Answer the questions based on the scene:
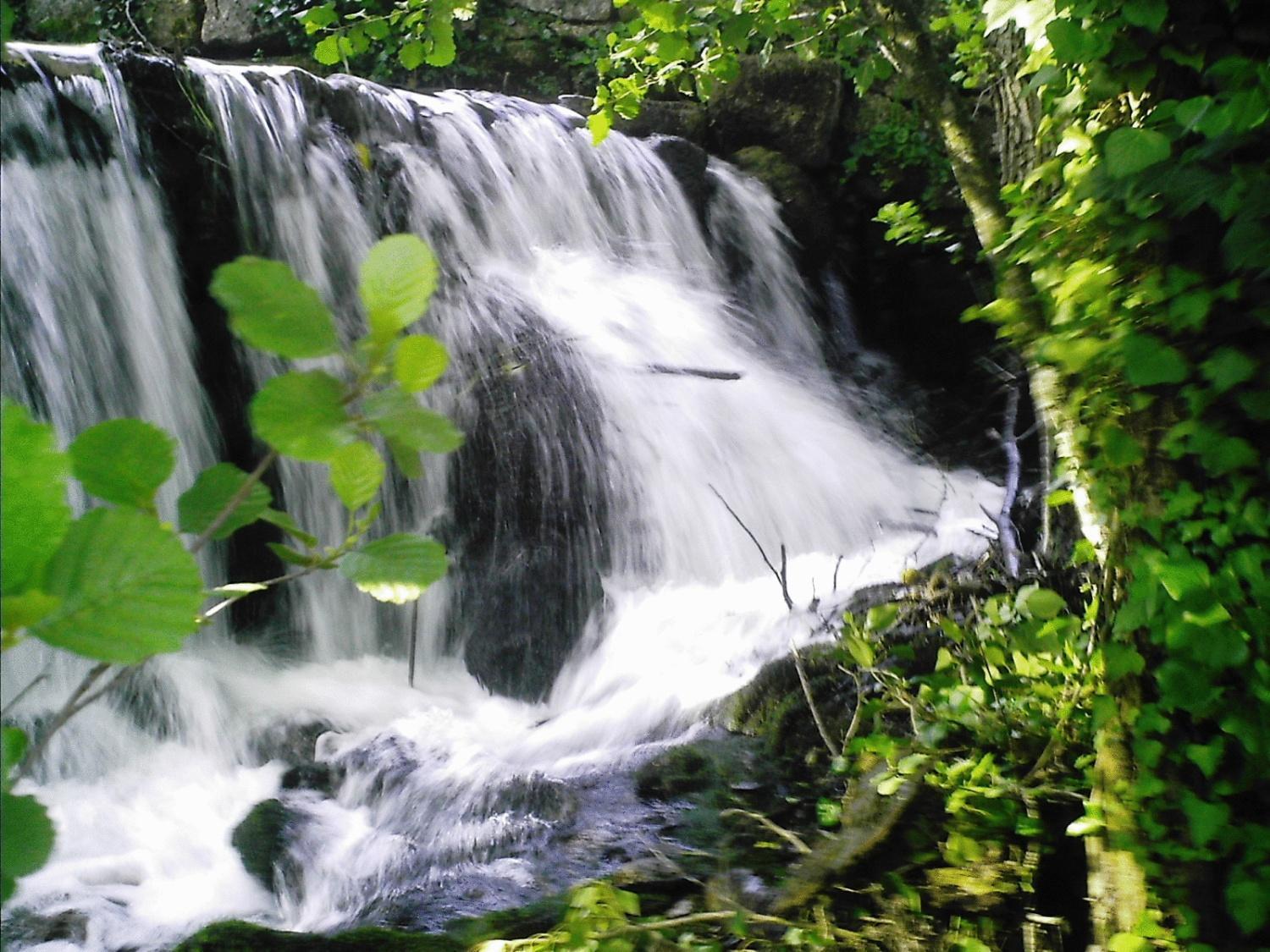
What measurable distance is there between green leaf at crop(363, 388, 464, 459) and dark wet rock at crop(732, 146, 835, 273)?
30.8 feet

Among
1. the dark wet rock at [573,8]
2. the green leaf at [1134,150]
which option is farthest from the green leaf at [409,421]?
the dark wet rock at [573,8]

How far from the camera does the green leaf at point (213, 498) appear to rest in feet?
2.01

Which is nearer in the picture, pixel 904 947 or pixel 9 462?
pixel 9 462

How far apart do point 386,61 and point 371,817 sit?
32.7ft

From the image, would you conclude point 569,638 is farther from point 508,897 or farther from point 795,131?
point 795,131

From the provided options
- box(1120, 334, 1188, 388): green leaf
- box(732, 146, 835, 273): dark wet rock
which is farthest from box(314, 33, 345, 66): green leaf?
box(732, 146, 835, 273): dark wet rock

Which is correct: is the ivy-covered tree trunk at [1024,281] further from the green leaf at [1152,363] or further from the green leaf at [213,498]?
the green leaf at [213,498]

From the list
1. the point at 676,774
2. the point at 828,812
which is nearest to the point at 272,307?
the point at 828,812

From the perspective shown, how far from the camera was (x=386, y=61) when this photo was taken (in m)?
11.1

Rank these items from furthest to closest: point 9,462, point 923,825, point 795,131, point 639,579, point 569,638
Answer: point 795,131 < point 639,579 < point 569,638 < point 923,825 < point 9,462

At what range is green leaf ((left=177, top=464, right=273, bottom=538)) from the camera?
61 centimetres

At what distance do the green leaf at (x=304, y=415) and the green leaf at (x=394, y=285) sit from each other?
0.05 metres

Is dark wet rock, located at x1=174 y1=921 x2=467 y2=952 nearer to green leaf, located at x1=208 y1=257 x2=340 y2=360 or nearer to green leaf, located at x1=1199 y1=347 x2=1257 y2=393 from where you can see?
green leaf, located at x1=1199 y1=347 x2=1257 y2=393

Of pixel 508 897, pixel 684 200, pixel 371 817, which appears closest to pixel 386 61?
pixel 684 200
